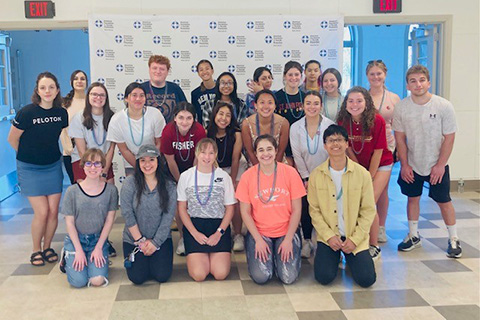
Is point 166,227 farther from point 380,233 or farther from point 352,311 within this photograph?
point 380,233

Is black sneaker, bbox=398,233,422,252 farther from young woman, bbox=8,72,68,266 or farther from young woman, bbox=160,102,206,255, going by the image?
young woman, bbox=8,72,68,266

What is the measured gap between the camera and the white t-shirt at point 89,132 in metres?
4.42

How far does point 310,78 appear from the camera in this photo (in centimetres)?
510

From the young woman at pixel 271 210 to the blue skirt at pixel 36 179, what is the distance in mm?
1593

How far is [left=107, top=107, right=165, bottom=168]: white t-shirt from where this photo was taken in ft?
14.5

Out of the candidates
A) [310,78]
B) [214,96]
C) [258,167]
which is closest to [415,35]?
[310,78]

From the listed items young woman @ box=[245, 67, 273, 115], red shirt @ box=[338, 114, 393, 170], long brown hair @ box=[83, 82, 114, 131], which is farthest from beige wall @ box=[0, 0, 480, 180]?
red shirt @ box=[338, 114, 393, 170]

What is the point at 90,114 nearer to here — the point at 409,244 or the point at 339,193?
the point at 339,193

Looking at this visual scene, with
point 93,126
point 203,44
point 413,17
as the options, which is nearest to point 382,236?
point 93,126

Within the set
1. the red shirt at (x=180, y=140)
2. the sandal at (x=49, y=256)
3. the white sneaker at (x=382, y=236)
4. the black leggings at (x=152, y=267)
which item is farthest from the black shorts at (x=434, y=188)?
the sandal at (x=49, y=256)

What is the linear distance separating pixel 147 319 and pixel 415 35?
243 inches

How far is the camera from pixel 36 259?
14.2 ft

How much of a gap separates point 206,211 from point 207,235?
19cm

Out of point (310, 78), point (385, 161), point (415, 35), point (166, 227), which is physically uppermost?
point (415, 35)
